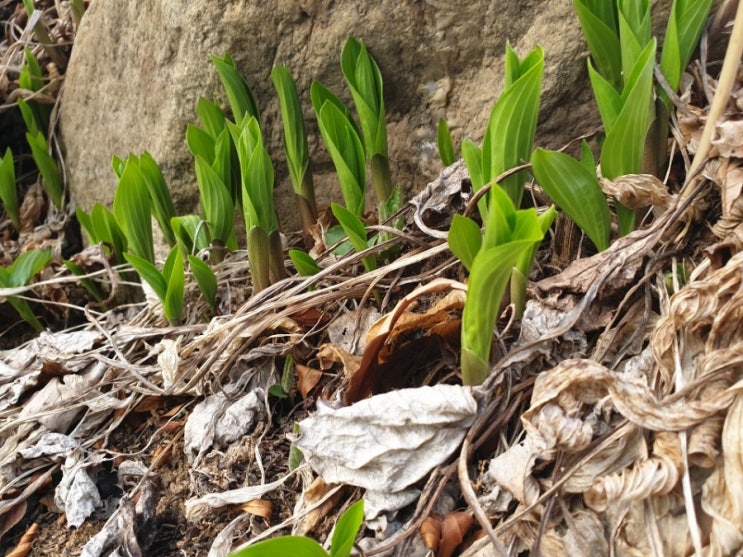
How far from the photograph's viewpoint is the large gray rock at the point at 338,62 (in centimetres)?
151

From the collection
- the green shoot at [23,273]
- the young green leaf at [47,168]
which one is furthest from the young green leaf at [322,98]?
the young green leaf at [47,168]

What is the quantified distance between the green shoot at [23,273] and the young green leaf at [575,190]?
4.43 feet

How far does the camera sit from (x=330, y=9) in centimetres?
165

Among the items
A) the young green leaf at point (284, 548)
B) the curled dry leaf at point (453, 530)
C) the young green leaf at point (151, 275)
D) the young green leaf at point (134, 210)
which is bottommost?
the curled dry leaf at point (453, 530)

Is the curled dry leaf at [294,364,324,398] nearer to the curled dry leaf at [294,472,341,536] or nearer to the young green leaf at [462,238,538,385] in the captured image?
the curled dry leaf at [294,472,341,536]

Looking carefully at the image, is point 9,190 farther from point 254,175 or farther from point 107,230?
point 254,175

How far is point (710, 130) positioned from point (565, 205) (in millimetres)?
236

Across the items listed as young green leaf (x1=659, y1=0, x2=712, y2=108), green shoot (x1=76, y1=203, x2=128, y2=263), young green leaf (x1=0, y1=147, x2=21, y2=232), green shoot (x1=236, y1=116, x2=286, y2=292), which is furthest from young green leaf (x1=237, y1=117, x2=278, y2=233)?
young green leaf (x1=0, y1=147, x2=21, y2=232)

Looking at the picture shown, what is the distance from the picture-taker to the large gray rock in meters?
1.51

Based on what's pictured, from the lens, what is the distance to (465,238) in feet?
3.50

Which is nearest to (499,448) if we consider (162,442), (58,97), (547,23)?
(162,442)

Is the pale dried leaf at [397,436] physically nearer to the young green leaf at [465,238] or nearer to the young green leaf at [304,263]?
the young green leaf at [465,238]

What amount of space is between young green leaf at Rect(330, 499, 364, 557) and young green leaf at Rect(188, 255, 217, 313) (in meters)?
0.75

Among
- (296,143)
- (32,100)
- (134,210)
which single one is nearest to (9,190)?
(32,100)
